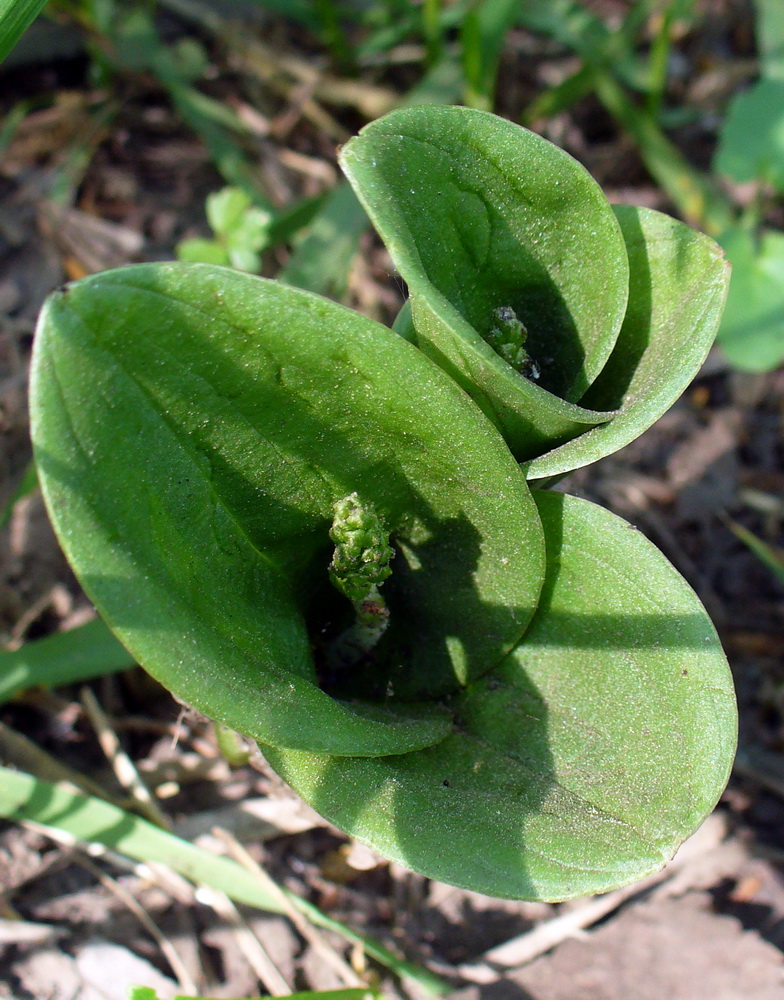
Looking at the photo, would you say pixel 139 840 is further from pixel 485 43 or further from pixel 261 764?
pixel 485 43

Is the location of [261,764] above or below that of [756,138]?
below

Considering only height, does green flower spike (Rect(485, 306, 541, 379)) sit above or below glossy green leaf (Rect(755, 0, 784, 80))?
below

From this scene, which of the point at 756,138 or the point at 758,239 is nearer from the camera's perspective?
the point at 756,138

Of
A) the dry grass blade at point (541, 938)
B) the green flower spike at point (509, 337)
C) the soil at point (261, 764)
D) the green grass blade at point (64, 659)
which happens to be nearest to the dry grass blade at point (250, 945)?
the soil at point (261, 764)

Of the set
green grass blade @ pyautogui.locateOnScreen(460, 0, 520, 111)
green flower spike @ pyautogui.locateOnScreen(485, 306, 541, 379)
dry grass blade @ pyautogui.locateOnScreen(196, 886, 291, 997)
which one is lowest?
dry grass blade @ pyautogui.locateOnScreen(196, 886, 291, 997)

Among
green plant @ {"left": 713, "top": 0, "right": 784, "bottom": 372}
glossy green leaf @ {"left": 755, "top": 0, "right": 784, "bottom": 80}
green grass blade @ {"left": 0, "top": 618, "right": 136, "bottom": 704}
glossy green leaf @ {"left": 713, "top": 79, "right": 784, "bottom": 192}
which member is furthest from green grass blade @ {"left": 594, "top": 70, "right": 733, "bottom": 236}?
green grass blade @ {"left": 0, "top": 618, "right": 136, "bottom": 704}

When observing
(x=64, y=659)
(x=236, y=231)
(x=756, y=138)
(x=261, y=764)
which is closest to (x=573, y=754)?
(x=261, y=764)

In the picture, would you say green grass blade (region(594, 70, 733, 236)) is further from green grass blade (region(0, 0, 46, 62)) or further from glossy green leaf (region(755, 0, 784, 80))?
green grass blade (region(0, 0, 46, 62))

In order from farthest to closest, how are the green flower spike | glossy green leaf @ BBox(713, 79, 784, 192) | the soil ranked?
glossy green leaf @ BBox(713, 79, 784, 192)
the soil
the green flower spike

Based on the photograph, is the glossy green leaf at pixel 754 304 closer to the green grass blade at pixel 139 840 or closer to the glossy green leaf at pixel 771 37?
the glossy green leaf at pixel 771 37
